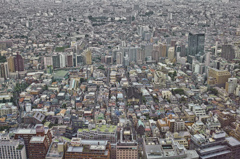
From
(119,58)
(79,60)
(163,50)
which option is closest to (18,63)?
(79,60)

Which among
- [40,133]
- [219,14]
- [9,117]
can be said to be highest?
[219,14]

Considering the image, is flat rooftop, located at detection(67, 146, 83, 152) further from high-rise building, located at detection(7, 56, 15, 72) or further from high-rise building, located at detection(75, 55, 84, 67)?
high-rise building, located at detection(75, 55, 84, 67)

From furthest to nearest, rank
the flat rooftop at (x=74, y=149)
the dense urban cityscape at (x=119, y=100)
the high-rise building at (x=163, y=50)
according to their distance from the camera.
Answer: the high-rise building at (x=163, y=50)
the dense urban cityscape at (x=119, y=100)
the flat rooftop at (x=74, y=149)

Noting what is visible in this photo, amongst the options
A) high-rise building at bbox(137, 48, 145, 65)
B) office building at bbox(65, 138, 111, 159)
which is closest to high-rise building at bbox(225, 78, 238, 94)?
high-rise building at bbox(137, 48, 145, 65)

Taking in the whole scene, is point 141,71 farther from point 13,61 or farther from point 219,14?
point 219,14

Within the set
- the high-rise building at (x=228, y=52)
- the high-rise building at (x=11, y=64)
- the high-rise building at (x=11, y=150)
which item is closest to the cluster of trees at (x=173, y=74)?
the high-rise building at (x=228, y=52)

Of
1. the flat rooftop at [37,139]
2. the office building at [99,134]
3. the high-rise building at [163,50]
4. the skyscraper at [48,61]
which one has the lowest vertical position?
the office building at [99,134]

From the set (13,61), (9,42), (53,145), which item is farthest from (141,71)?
(9,42)

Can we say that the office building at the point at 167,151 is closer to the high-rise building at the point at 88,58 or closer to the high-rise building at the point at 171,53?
the high-rise building at the point at 88,58
